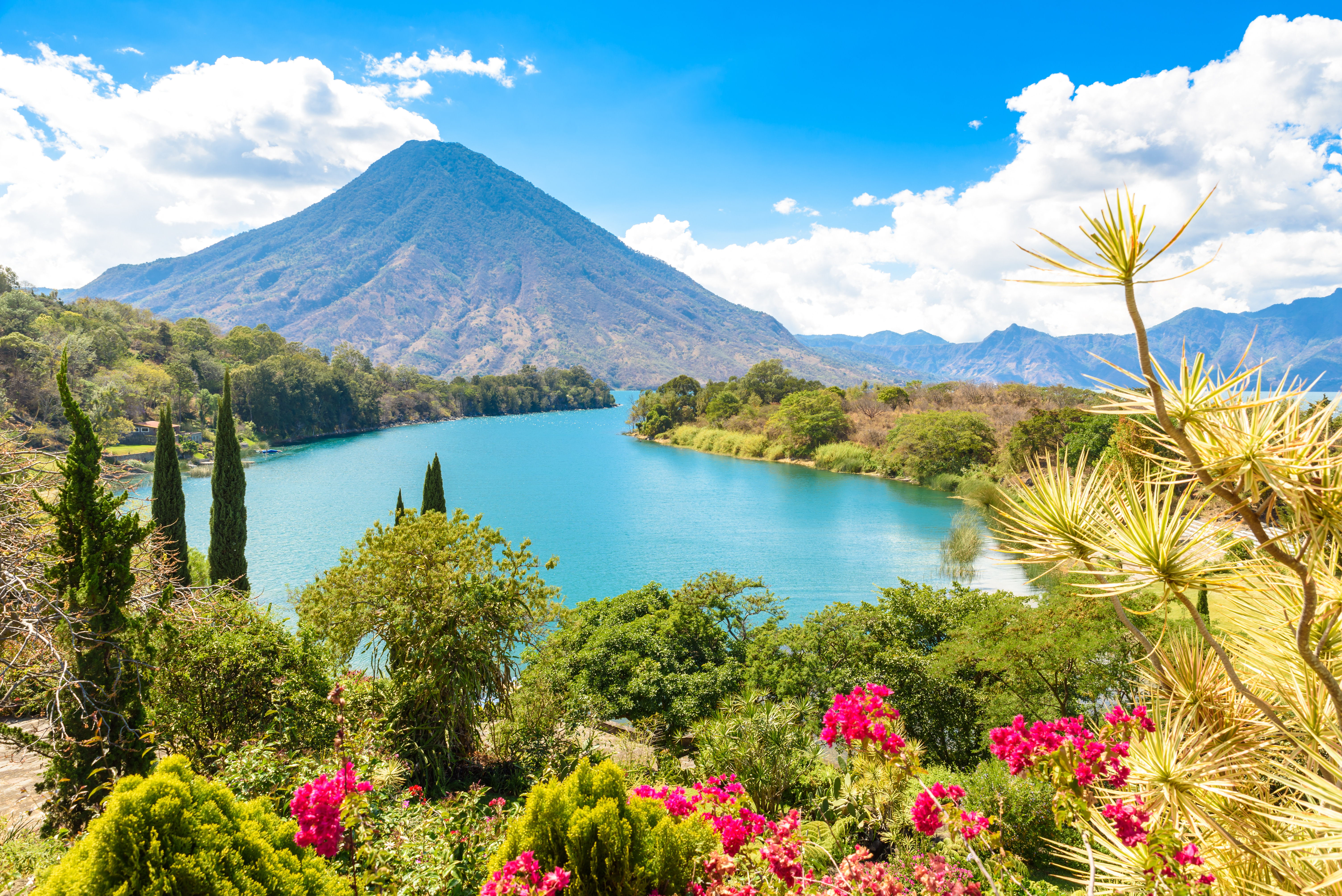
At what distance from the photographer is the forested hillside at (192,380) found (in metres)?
29.6

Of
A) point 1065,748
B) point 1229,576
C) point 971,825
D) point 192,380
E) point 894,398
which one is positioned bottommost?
point 971,825

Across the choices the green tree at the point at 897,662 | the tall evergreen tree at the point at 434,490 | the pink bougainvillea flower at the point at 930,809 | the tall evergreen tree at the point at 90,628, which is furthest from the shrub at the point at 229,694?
the tall evergreen tree at the point at 434,490

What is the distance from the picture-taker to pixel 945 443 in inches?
1419

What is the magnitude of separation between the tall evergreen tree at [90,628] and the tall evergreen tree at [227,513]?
9.38 meters

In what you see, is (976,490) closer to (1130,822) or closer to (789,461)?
(789,461)

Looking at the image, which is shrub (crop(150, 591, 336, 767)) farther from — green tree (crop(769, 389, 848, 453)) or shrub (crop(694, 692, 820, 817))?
green tree (crop(769, 389, 848, 453))

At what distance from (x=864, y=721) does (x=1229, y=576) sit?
2.57 m

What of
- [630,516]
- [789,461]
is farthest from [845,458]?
[630,516]

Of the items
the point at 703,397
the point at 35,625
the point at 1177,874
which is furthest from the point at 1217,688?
the point at 703,397

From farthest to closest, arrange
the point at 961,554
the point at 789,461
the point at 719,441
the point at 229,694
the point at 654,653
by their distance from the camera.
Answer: the point at 719,441 → the point at 789,461 → the point at 961,554 → the point at 654,653 → the point at 229,694

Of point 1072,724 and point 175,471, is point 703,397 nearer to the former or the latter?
point 175,471

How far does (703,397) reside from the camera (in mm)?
63562

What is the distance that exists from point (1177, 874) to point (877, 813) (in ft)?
11.9

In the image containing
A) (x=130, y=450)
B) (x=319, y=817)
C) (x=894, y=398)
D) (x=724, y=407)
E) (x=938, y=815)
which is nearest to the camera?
(x=319, y=817)
